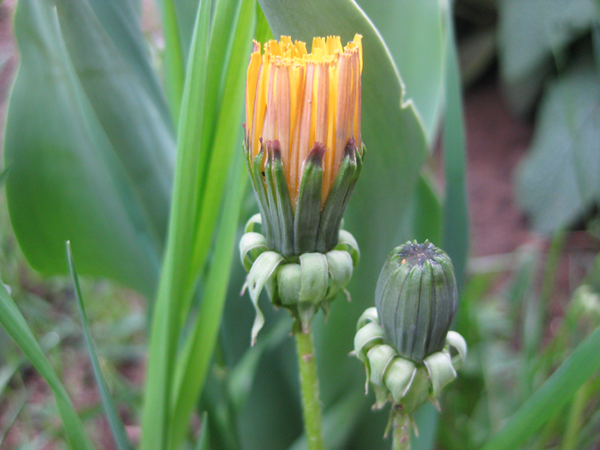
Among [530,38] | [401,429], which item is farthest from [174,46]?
[530,38]

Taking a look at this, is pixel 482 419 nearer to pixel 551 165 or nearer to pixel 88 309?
pixel 88 309

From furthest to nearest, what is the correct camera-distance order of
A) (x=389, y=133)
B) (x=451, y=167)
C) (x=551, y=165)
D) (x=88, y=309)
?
(x=551, y=165), (x=88, y=309), (x=451, y=167), (x=389, y=133)

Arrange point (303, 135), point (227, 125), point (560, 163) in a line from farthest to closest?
point (560, 163) < point (227, 125) < point (303, 135)

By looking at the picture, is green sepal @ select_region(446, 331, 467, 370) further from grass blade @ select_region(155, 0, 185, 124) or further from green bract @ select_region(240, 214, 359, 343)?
grass blade @ select_region(155, 0, 185, 124)

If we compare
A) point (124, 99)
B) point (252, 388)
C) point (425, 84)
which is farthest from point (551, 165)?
point (124, 99)

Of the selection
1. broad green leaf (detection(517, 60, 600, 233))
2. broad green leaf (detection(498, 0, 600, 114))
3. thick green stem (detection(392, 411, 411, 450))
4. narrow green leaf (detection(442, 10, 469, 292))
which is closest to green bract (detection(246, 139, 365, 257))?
thick green stem (detection(392, 411, 411, 450))

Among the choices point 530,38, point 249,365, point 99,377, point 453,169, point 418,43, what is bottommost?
point 249,365

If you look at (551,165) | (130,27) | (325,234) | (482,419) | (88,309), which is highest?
(130,27)

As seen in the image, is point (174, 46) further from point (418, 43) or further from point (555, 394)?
point (555, 394)
